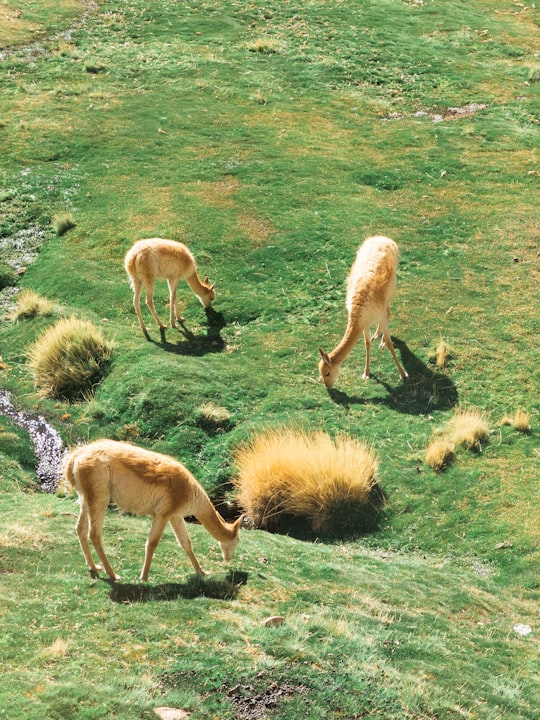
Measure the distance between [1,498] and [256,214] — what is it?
466 inches

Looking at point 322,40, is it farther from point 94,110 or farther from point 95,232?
point 95,232

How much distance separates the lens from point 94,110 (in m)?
27.8

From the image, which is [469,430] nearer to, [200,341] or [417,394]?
[417,394]

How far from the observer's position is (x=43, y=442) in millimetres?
14336

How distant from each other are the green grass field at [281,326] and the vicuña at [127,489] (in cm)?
55

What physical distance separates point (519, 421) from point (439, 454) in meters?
1.77

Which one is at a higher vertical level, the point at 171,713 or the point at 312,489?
the point at 171,713

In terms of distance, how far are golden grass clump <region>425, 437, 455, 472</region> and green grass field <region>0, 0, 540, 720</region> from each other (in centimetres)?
18

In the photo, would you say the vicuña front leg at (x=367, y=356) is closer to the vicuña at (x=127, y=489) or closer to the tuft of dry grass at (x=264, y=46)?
the vicuña at (x=127, y=489)

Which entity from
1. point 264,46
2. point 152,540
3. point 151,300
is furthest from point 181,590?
point 264,46

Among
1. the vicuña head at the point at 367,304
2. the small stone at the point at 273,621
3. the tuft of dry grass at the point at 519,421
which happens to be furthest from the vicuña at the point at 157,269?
the small stone at the point at 273,621

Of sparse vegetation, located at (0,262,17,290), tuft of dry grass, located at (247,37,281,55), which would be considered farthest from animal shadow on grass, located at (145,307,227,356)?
tuft of dry grass, located at (247,37,281,55)

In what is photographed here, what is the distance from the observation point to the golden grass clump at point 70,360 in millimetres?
15594

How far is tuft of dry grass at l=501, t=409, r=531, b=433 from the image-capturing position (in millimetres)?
14070
